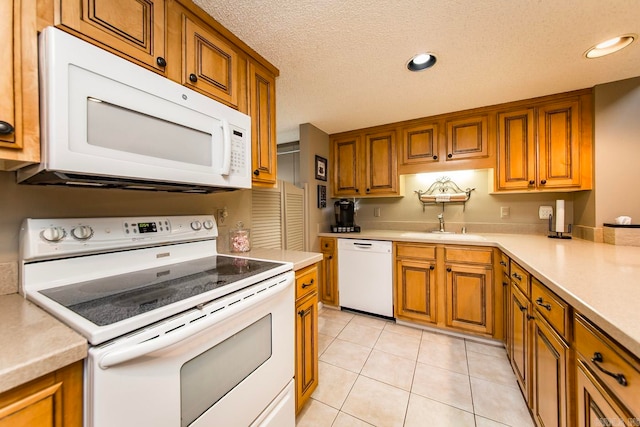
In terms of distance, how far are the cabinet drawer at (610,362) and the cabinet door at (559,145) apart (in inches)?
73.1

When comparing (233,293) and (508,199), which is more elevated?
(508,199)

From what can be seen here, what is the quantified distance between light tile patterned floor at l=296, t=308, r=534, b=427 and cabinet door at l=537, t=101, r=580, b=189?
1.55 m

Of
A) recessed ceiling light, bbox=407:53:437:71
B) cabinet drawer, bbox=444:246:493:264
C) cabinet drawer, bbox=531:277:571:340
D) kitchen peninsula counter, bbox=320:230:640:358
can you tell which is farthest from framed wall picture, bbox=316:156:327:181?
cabinet drawer, bbox=531:277:571:340

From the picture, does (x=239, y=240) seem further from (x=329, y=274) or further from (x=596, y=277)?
(x=596, y=277)

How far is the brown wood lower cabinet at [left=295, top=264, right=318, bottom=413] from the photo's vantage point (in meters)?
1.38

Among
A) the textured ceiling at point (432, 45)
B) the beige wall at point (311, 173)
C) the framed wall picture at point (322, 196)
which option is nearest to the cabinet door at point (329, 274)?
the beige wall at point (311, 173)

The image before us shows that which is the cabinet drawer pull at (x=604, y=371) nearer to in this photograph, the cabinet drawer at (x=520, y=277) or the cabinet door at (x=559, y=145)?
the cabinet drawer at (x=520, y=277)

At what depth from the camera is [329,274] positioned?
288cm

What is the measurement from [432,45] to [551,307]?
153 cm

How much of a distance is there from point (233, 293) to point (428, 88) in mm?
2123

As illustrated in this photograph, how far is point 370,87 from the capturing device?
2027mm

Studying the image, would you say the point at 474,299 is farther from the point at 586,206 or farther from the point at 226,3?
the point at 226,3

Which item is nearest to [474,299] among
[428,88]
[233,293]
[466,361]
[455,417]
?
[466,361]

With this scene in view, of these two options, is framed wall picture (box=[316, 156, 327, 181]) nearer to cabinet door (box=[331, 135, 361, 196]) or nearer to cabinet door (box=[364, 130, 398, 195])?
cabinet door (box=[331, 135, 361, 196])
